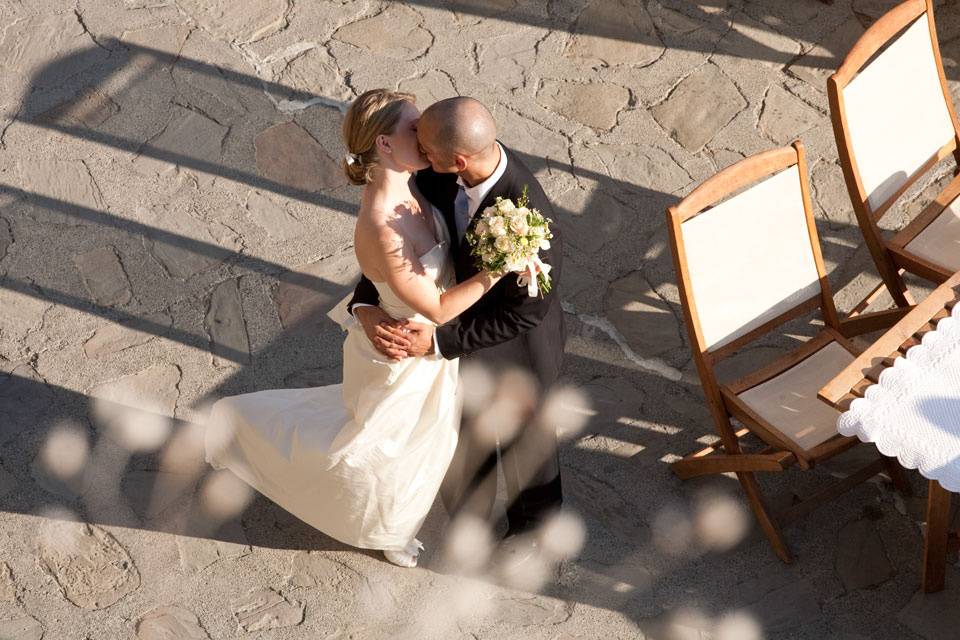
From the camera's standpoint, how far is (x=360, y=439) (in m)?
3.58

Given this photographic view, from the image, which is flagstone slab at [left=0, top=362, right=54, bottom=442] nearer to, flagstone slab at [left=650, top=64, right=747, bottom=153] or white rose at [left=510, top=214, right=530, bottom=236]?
white rose at [left=510, top=214, right=530, bottom=236]

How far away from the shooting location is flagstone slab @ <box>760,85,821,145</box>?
5484 millimetres

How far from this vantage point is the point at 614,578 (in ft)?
13.2

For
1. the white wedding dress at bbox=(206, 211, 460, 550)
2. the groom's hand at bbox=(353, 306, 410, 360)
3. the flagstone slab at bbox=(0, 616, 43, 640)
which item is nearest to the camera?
the groom's hand at bbox=(353, 306, 410, 360)

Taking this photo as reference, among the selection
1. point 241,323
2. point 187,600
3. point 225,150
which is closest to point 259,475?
point 187,600

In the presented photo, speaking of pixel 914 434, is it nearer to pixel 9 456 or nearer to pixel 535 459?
pixel 535 459

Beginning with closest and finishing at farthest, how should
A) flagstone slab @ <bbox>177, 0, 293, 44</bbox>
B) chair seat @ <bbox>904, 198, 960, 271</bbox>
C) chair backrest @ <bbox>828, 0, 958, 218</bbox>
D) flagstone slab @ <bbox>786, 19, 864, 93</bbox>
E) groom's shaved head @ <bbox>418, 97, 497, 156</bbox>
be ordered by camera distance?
groom's shaved head @ <bbox>418, 97, 497, 156</bbox> < chair backrest @ <bbox>828, 0, 958, 218</bbox> < chair seat @ <bbox>904, 198, 960, 271</bbox> < flagstone slab @ <bbox>786, 19, 864, 93</bbox> < flagstone slab @ <bbox>177, 0, 293, 44</bbox>

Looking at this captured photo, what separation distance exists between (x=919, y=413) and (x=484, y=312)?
4.50 ft

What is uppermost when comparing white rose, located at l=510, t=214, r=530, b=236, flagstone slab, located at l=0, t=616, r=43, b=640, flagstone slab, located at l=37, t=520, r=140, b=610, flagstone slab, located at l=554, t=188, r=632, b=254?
white rose, located at l=510, t=214, r=530, b=236

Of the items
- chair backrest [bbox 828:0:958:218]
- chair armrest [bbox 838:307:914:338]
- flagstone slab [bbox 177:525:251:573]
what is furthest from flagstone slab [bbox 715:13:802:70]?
flagstone slab [bbox 177:525:251:573]

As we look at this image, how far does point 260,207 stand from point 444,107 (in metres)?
2.35

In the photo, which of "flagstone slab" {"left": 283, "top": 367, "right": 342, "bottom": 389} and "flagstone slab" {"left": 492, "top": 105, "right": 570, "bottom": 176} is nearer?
"flagstone slab" {"left": 283, "top": 367, "right": 342, "bottom": 389}

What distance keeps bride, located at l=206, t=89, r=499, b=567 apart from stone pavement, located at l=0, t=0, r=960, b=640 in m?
0.31

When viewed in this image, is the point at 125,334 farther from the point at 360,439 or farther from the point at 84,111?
the point at 360,439
